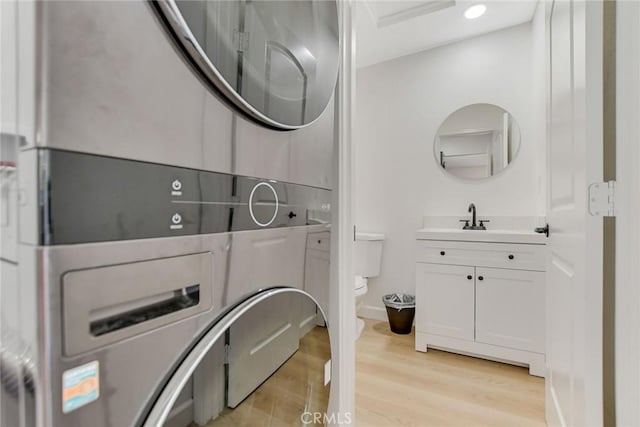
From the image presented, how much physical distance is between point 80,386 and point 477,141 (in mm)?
2619

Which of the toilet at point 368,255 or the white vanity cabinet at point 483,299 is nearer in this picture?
the white vanity cabinet at point 483,299

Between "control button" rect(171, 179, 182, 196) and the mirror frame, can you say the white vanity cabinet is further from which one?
"control button" rect(171, 179, 182, 196)

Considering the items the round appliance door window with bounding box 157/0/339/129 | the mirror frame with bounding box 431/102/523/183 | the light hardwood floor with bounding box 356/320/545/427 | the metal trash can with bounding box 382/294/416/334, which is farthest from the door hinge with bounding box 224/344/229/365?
the mirror frame with bounding box 431/102/523/183

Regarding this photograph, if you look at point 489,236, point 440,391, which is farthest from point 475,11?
point 440,391

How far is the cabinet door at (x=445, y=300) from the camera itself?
1875 mm

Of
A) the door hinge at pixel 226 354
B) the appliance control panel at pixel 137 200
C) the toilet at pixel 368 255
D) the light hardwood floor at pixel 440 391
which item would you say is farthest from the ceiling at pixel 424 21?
the light hardwood floor at pixel 440 391

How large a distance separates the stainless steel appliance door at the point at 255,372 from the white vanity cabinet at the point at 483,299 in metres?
1.49

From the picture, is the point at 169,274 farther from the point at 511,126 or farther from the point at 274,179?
the point at 511,126

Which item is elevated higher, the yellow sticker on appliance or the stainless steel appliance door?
the yellow sticker on appliance

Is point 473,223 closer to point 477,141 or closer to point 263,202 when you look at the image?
point 477,141

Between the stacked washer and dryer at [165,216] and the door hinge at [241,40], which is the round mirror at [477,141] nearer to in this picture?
the stacked washer and dryer at [165,216]

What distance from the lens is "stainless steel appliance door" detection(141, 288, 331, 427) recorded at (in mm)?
374

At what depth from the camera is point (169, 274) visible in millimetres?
364

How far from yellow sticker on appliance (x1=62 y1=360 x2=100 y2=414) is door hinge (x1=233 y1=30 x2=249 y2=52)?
44 centimetres
